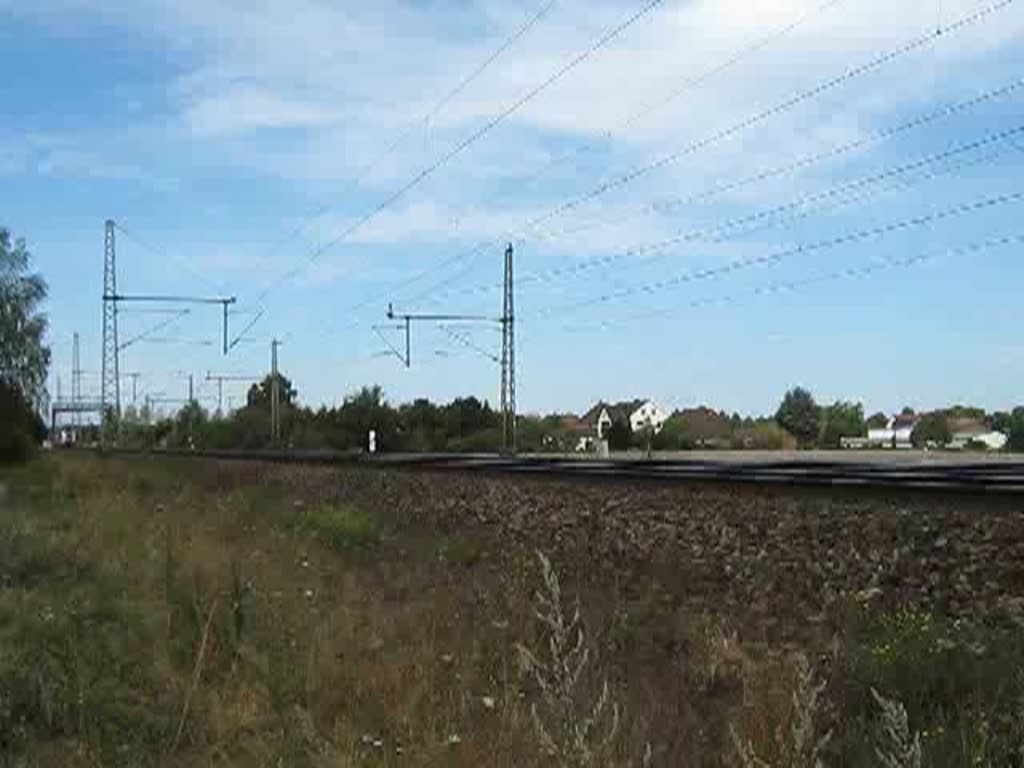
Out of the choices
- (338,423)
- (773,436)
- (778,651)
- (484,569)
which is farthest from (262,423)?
(778,651)

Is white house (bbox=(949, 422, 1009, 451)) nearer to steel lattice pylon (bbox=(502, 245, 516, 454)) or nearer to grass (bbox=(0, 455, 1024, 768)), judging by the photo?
steel lattice pylon (bbox=(502, 245, 516, 454))

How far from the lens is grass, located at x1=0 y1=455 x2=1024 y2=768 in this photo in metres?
7.20

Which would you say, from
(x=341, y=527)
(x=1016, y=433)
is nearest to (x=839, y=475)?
(x=341, y=527)

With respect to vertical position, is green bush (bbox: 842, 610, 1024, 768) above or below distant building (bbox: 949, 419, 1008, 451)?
below

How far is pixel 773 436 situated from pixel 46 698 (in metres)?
82.9

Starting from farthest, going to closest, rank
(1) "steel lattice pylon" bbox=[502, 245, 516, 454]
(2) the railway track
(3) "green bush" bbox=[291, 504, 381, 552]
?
1. (1) "steel lattice pylon" bbox=[502, 245, 516, 454]
2. (3) "green bush" bbox=[291, 504, 381, 552]
3. (2) the railway track

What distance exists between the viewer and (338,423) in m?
105

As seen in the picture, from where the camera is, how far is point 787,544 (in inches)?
587

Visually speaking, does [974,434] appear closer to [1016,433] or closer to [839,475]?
[1016,433]

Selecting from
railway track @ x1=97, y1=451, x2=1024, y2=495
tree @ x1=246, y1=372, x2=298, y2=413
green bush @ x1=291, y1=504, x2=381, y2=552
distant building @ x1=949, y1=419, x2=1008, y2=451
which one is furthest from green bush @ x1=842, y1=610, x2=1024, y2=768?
tree @ x1=246, y1=372, x2=298, y2=413

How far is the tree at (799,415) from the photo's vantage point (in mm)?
110688

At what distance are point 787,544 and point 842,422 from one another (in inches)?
4110

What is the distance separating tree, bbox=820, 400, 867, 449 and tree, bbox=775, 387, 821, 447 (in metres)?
0.86

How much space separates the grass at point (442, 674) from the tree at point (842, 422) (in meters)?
86.8
